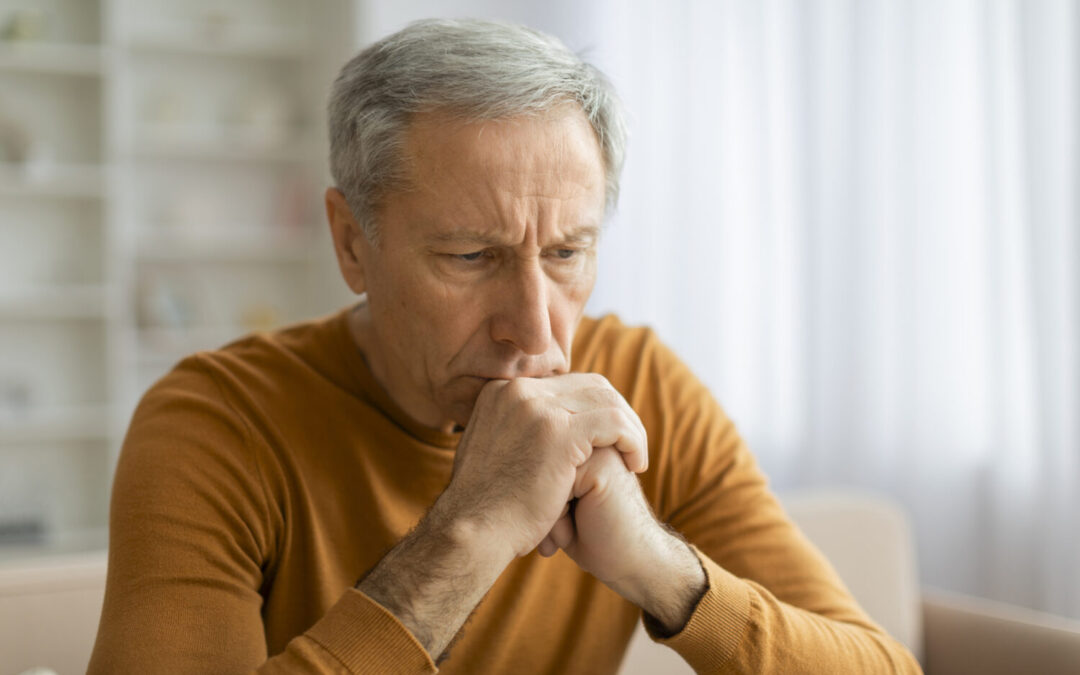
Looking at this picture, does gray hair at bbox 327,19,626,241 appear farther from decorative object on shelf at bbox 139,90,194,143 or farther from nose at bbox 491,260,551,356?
decorative object on shelf at bbox 139,90,194,143

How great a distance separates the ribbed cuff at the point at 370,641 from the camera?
0.96 metres

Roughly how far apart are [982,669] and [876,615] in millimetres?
188

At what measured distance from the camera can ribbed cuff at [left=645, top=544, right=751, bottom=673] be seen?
1.10 meters

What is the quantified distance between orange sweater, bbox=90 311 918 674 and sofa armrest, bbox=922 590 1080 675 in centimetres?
34

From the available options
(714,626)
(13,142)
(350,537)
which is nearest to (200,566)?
(350,537)

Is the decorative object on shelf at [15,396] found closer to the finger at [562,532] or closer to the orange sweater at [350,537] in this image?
the orange sweater at [350,537]

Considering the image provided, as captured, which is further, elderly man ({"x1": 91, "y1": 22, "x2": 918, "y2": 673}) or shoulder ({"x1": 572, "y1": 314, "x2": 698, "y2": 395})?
shoulder ({"x1": 572, "y1": 314, "x2": 698, "y2": 395})

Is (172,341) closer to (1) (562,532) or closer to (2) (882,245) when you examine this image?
(2) (882,245)

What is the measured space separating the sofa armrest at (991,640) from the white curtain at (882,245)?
0.70 meters

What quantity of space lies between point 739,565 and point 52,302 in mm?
3506

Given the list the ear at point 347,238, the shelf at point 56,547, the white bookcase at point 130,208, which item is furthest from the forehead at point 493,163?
the white bookcase at point 130,208

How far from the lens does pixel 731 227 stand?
341cm

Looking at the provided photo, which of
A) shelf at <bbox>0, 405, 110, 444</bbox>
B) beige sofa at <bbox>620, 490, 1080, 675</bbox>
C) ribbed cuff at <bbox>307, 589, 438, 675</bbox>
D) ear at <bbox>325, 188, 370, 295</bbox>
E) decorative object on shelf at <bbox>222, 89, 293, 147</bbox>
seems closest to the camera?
ribbed cuff at <bbox>307, 589, 438, 675</bbox>

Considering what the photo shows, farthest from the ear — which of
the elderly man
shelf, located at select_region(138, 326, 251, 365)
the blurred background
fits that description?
shelf, located at select_region(138, 326, 251, 365)
